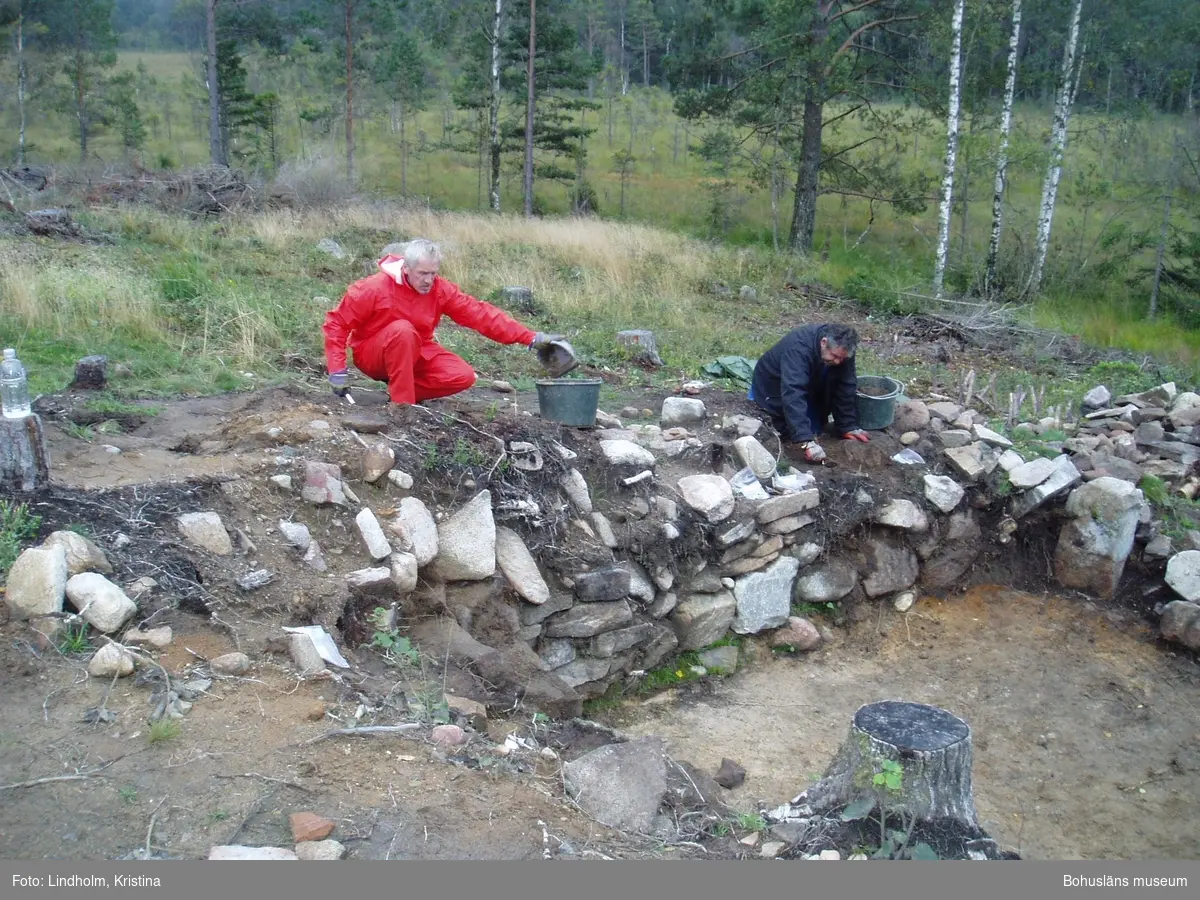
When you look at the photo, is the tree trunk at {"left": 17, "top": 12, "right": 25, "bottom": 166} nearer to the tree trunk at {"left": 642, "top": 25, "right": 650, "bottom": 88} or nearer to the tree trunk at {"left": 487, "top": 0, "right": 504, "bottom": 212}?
the tree trunk at {"left": 487, "top": 0, "right": 504, "bottom": 212}

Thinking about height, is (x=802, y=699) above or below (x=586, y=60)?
below

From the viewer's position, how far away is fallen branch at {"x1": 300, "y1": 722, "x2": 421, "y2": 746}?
340 centimetres

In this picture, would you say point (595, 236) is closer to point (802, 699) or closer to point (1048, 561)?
point (1048, 561)

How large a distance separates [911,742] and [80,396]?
5.43m

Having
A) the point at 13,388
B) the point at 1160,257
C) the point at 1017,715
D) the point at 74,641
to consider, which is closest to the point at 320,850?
the point at 74,641

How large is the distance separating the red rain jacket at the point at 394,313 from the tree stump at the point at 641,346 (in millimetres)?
3447

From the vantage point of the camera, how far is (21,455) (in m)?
4.13

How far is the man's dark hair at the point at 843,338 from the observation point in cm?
625

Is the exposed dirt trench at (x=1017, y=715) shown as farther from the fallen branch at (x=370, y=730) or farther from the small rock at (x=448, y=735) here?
the fallen branch at (x=370, y=730)

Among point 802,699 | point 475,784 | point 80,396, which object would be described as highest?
point 80,396

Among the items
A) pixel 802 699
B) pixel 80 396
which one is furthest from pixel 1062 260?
pixel 80 396

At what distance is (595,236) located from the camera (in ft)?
52.2

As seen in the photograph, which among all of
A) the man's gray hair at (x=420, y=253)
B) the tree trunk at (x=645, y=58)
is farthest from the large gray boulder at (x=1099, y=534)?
the tree trunk at (x=645, y=58)

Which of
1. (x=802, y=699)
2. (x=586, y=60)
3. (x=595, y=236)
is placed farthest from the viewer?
(x=586, y=60)
